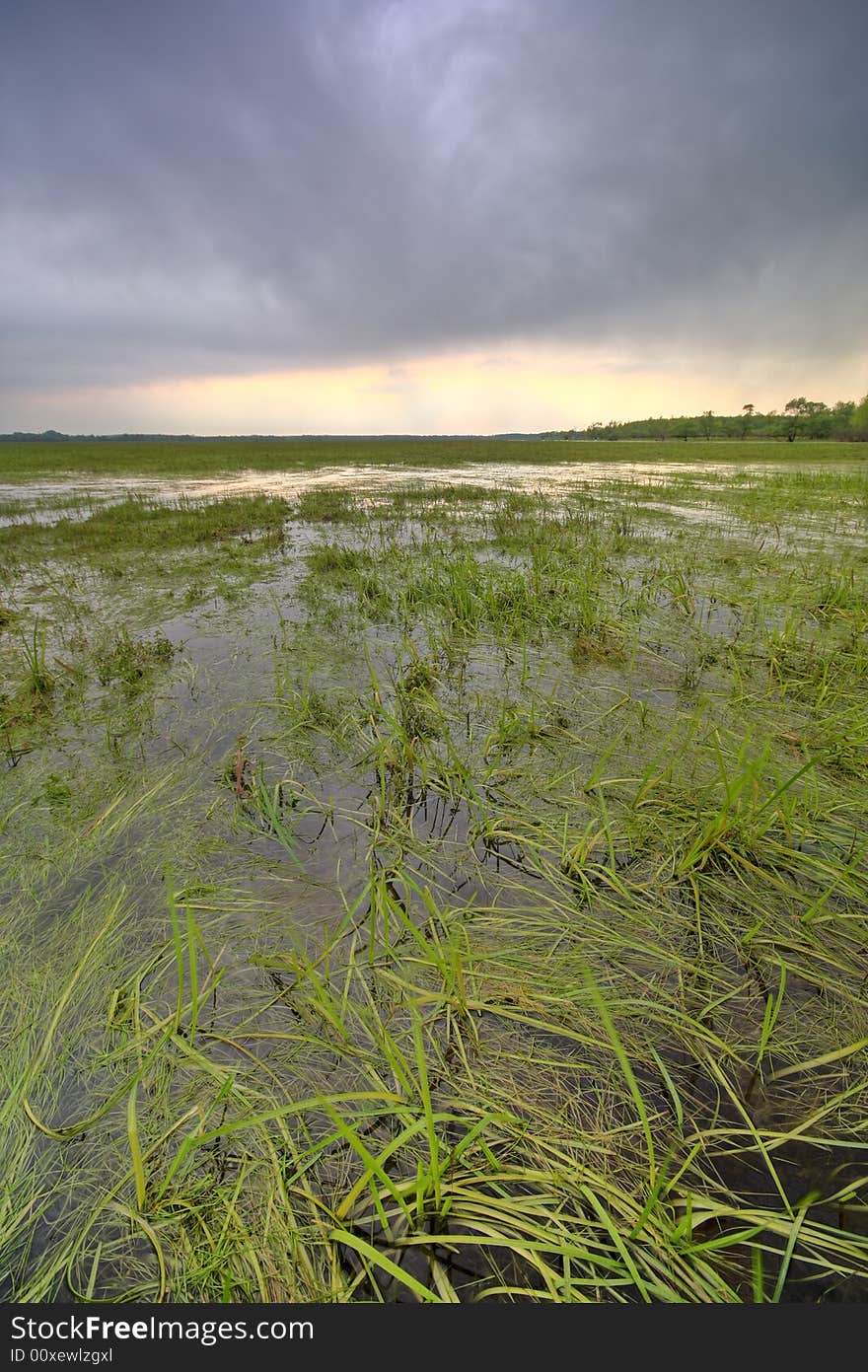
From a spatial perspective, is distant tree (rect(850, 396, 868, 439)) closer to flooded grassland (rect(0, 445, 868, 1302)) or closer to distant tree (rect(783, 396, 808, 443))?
distant tree (rect(783, 396, 808, 443))

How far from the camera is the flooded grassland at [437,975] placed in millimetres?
1104

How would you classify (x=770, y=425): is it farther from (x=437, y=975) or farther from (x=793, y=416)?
(x=437, y=975)

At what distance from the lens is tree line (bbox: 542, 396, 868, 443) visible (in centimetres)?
6948

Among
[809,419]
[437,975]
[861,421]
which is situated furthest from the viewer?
[809,419]

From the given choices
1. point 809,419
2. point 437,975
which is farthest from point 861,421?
point 437,975

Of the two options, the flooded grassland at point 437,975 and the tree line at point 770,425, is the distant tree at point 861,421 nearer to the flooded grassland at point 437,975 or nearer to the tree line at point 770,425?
the tree line at point 770,425

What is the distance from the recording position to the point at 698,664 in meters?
4.18

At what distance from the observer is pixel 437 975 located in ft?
5.65

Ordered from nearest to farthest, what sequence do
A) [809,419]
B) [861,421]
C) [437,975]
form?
1. [437,975]
2. [861,421]
3. [809,419]

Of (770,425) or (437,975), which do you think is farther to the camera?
(770,425)

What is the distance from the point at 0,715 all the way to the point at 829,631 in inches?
293

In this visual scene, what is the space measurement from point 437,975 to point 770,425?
11150 centimetres

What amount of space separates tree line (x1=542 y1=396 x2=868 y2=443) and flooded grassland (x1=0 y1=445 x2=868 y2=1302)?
294 ft

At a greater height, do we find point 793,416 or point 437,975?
point 793,416
